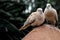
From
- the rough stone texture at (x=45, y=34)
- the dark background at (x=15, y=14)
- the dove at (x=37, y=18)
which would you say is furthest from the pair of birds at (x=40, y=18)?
the dark background at (x=15, y=14)

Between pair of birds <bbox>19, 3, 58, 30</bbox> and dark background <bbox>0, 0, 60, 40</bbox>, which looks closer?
pair of birds <bbox>19, 3, 58, 30</bbox>

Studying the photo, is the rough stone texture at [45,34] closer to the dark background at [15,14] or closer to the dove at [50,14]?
the dove at [50,14]

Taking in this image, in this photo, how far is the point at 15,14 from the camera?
6.94 m

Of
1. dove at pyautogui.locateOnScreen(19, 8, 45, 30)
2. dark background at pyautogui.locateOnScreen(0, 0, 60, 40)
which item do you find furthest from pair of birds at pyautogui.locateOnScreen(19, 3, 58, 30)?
dark background at pyautogui.locateOnScreen(0, 0, 60, 40)

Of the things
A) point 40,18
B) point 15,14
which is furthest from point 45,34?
point 15,14

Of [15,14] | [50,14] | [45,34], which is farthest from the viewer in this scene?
[15,14]

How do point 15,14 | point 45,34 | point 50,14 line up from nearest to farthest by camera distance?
point 45,34 → point 50,14 → point 15,14

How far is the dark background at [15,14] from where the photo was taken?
544 cm

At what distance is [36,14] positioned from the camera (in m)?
4.00

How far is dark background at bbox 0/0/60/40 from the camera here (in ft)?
17.8

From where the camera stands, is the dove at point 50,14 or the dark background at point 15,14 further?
the dark background at point 15,14

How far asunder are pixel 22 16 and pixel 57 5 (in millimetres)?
1336

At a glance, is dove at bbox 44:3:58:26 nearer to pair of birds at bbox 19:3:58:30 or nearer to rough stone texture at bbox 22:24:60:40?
pair of birds at bbox 19:3:58:30

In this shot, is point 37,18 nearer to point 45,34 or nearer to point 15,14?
point 45,34
